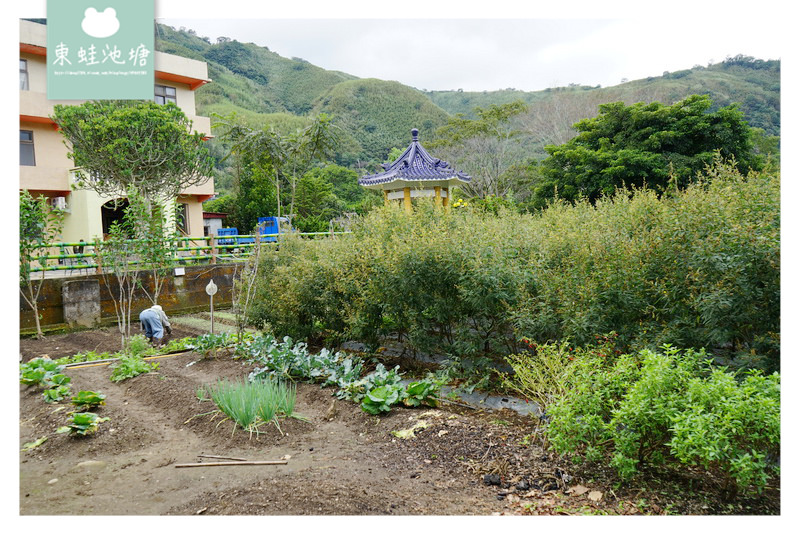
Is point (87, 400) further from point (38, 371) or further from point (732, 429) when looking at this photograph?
point (732, 429)

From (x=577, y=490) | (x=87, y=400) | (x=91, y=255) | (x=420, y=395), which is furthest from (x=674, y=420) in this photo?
(x=91, y=255)

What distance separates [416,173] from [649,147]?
19.3 ft

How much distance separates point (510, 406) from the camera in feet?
14.4

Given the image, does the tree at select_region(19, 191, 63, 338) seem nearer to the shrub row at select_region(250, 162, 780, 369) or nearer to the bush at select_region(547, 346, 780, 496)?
the shrub row at select_region(250, 162, 780, 369)

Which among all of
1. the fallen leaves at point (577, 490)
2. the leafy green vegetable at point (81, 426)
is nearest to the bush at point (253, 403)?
the leafy green vegetable at point (81, 426)

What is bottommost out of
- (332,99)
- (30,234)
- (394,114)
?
(30,234)

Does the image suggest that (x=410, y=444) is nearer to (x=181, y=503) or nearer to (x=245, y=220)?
(x=181, y=503)

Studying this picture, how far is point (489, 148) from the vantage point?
24203mm

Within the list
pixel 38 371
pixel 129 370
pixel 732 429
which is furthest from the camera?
pixel 129 370

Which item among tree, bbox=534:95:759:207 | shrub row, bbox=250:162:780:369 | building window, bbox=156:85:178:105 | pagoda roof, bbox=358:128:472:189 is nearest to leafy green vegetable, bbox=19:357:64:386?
shrub row, bbox=250:162:780:369

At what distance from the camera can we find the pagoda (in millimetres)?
11791

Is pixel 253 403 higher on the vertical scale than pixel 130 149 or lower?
lower

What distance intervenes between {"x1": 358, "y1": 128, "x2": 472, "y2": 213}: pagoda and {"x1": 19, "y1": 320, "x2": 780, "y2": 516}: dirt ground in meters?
7.83

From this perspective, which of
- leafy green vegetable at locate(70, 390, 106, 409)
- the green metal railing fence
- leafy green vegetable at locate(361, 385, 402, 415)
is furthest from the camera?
the green metal railing fence
